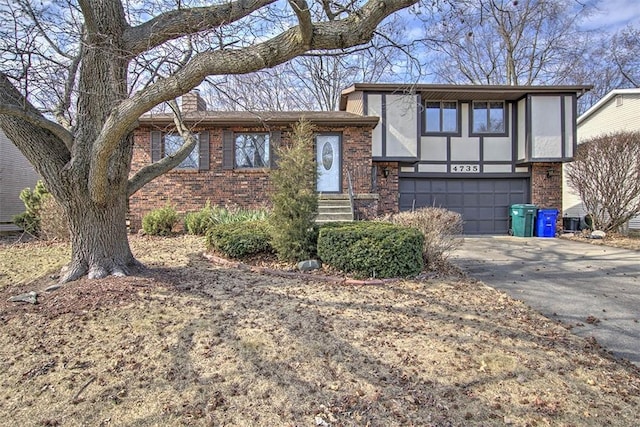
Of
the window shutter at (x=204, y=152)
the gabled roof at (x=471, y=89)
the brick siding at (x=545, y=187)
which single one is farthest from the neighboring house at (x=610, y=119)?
the window shutter at (x=204, y=152)

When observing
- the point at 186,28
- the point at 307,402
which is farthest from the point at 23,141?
the point at 307,402

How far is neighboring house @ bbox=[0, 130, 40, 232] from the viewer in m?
13.3

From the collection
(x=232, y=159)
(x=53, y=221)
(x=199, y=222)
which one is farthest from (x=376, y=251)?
(x=53, y=221)

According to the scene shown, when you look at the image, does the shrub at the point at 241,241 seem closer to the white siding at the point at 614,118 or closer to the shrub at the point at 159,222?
the shrub at the point at 159,222

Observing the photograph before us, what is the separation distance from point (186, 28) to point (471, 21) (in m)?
→ 4.34

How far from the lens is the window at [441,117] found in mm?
12703

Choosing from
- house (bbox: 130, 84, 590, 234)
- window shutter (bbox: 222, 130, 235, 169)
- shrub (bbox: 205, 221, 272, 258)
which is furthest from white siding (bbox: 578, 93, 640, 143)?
shrub (bbox: 205, 221, 272, 258)

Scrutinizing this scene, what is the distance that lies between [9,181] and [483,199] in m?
17.1

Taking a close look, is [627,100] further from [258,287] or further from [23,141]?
[23,141]

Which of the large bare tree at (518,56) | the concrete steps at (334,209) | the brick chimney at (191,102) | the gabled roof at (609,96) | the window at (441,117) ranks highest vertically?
the large bare tree at (518,56)

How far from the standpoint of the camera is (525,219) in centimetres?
1185

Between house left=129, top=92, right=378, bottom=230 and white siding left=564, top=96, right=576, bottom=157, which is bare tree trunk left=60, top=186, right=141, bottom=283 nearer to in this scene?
house left=129, top=92, right=378, bottom=230

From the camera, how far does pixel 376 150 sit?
12.0 metres

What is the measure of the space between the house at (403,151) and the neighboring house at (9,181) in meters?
6.07
